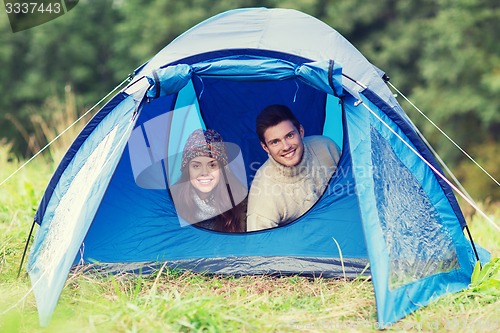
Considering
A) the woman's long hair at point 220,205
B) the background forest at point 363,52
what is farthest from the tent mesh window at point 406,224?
the background forest at point 363,52

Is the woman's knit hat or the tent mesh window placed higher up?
the woman's knit hat

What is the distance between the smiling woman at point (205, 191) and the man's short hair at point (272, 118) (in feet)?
0.97

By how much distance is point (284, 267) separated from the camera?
350 cm

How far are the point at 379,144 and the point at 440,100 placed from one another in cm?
906

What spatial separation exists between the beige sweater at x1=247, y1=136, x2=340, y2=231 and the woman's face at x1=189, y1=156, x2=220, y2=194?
0.23 m

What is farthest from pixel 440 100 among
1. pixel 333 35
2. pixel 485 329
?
pixel 485 329

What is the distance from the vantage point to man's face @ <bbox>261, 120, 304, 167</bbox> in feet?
12.0

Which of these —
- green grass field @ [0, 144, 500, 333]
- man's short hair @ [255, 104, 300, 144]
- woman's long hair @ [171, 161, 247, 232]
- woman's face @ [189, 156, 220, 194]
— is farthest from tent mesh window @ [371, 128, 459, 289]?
woman's face @ [189, 156, 220, 194]

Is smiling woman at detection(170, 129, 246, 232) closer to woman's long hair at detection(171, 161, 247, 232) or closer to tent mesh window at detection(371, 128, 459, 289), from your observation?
woman's long hair at detection(171, 161, 247, 232)

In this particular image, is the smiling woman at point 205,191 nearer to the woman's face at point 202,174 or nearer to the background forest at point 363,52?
the woman's face at point 202,174

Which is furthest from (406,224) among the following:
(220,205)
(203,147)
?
(203,147)

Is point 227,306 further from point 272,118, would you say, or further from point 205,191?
point 272,118

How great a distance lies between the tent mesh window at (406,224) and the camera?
279 cm

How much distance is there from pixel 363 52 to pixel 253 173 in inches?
361
